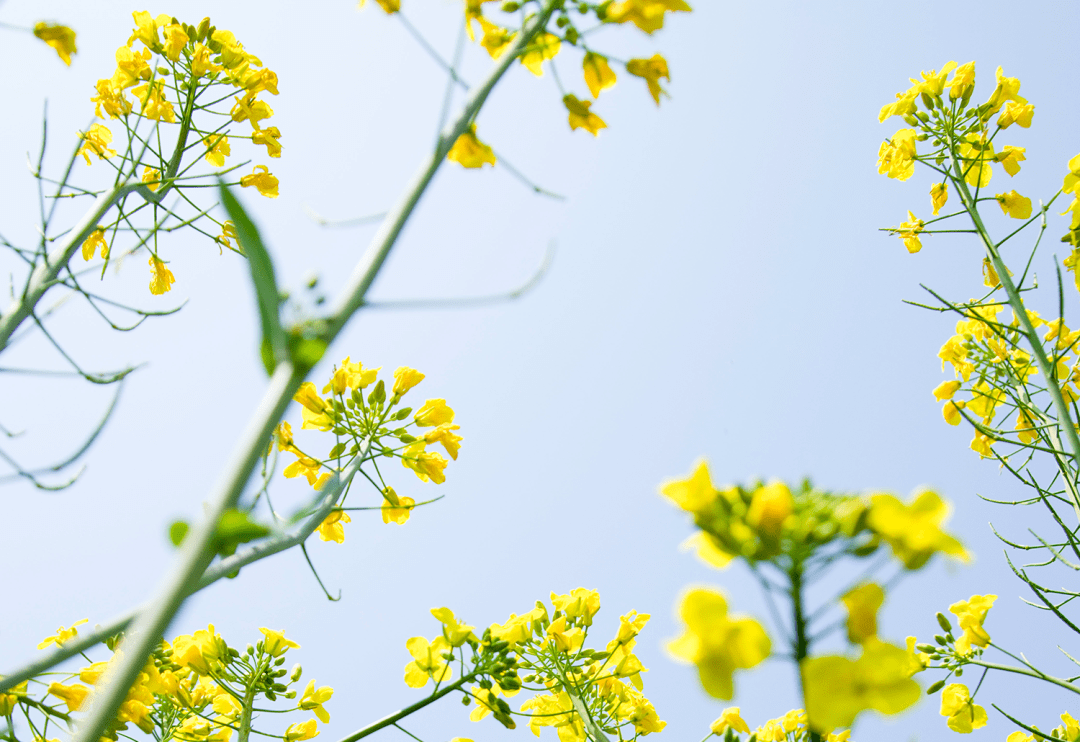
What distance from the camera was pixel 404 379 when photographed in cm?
247

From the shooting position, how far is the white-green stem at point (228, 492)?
590 mm

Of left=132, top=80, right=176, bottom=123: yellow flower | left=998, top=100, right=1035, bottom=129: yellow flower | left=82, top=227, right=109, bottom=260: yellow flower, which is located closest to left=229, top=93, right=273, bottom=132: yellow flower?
left=132, top=80, right=176, bottom=123: yellow flower

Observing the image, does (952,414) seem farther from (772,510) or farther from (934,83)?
(772,510)

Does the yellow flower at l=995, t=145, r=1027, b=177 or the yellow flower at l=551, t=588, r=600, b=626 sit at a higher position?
the yellow flower at l=995, t=145, r=1027, b=177

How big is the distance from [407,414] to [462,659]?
891 millimetres

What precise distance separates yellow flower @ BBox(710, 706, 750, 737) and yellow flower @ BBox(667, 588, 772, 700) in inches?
84.4

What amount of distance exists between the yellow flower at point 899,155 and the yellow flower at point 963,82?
29 cm

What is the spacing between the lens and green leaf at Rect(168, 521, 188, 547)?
70cm

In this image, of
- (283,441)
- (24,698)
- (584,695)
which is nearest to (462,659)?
(584,695)

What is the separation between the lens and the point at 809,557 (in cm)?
92

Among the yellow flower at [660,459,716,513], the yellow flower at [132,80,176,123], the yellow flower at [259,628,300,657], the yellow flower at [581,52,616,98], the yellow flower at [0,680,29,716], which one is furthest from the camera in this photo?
the yellow flower at [259,628,300,657]

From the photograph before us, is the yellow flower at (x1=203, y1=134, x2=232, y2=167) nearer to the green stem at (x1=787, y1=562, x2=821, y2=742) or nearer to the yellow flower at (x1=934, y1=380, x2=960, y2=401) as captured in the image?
the green stem at (x1=787, y1=562, x2=821, y2=742)

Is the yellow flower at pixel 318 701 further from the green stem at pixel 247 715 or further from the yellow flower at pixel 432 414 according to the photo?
the yellow flower at pixel 432 414

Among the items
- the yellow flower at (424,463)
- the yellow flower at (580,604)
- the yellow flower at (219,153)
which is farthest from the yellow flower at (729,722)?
the yellow flower at (219,153)
